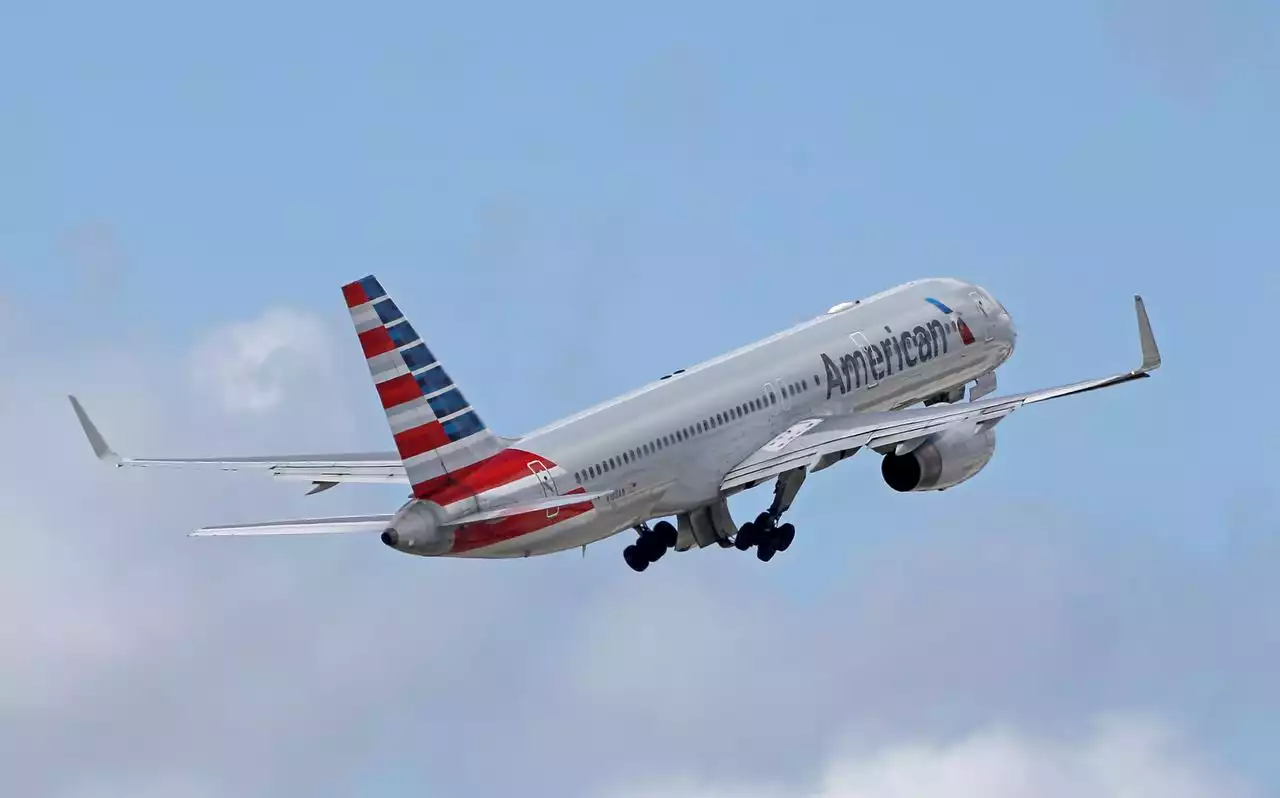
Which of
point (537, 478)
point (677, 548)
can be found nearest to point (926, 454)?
point (677, 548)

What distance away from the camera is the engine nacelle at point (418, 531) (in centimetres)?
6650

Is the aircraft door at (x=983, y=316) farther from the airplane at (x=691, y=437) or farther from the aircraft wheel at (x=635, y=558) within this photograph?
the aircraft wheel at (x=635, y=558)

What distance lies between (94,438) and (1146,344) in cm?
2791

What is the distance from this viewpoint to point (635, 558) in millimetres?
77500

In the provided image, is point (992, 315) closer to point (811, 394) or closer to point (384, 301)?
point (811, 394)

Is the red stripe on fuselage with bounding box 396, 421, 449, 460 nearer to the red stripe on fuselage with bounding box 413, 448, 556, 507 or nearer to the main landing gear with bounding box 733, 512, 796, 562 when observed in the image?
the red stripe on fuselage with bounding box 413, 448, 556, 507

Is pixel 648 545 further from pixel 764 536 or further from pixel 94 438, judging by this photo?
pixel 94 438

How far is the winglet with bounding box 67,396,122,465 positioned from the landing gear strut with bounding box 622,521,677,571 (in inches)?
551

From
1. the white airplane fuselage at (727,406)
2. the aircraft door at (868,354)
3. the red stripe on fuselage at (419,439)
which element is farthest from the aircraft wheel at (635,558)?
the red stripe on fuselage at (419,439)

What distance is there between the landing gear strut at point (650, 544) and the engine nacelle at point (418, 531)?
10.6 m

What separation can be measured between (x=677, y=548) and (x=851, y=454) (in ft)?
20.5

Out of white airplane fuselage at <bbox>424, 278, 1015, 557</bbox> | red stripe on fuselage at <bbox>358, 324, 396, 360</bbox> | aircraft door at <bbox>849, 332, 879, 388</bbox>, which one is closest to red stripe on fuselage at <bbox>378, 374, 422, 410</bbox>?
red stripe on fuselage at <bbox>358, 324, 396, 360</bbox>

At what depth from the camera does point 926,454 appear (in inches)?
3113

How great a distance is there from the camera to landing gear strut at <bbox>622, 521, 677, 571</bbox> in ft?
253
